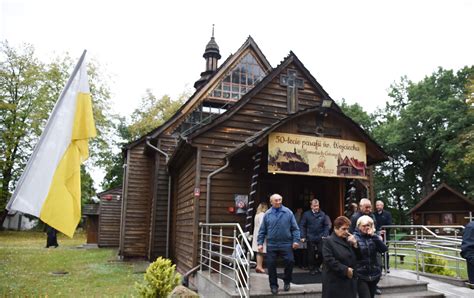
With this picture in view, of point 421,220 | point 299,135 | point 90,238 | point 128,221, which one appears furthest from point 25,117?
point 421,220

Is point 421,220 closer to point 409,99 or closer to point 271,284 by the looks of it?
point 409,99

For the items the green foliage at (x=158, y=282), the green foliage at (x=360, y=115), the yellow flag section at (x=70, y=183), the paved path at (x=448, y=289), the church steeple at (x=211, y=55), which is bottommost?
the paved path at (x=448, y=289)

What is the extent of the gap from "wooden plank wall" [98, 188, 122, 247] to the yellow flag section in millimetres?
21100

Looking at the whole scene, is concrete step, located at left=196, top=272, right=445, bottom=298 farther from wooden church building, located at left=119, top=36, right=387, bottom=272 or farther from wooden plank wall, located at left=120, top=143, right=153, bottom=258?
wooden plank wall, located at left=120, top=143, right=153, bottom=258

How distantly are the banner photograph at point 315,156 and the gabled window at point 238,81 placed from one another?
619 cm

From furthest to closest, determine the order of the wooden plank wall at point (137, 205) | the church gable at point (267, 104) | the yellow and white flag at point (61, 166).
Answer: the wooden plank wall at point (137, 205), the church gable at point (267, 104), the yellow and white flag at point (61, 166)

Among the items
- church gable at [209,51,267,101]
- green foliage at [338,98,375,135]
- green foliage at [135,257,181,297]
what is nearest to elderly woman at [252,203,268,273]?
green foliage at [135,257,181,297]

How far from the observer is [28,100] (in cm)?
3259

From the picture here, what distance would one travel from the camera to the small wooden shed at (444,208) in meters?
26.0

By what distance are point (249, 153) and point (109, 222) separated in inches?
725

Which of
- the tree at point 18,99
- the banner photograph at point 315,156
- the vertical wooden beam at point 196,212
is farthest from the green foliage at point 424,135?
the tree at point 18,99

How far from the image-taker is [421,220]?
29172mm

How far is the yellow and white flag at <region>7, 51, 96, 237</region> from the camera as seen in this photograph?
16.7 feet

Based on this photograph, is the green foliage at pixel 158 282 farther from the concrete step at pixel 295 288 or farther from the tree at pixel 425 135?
the tree at pixel 425 135
